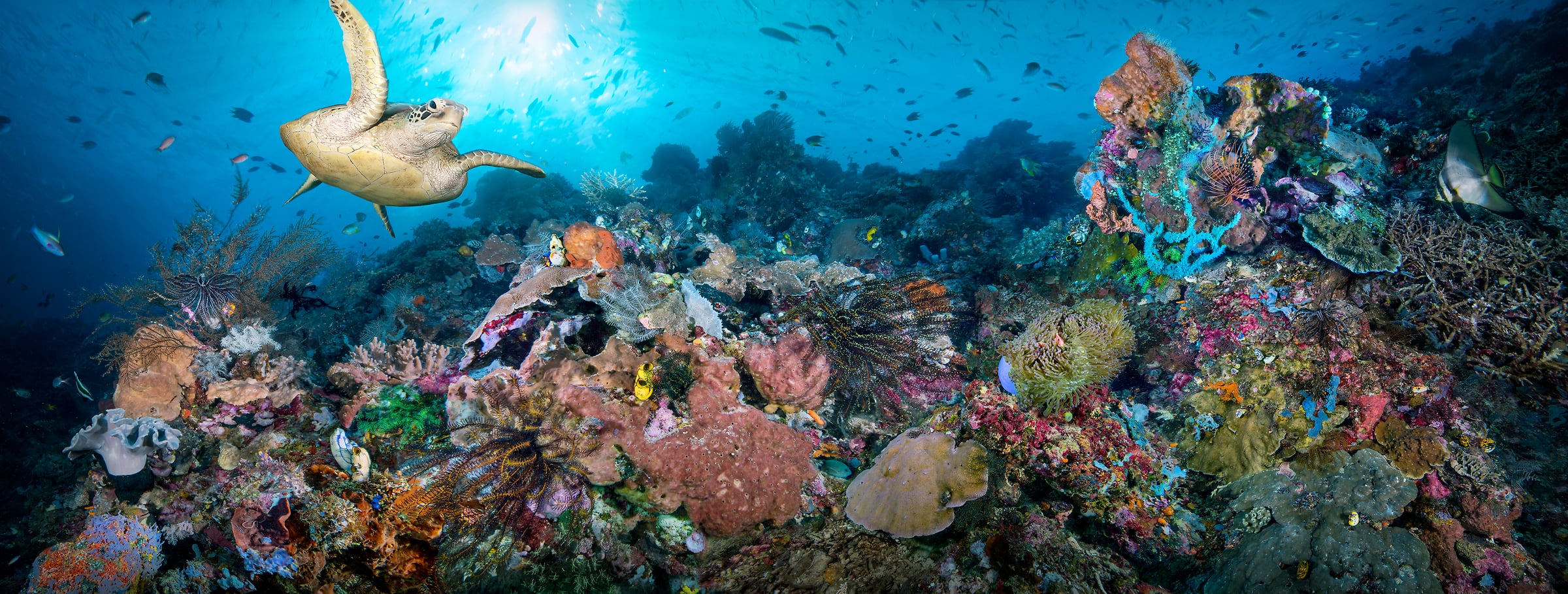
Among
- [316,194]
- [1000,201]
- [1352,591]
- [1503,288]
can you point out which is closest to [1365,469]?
[1352,591]

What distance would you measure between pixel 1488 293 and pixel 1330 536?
100 inches

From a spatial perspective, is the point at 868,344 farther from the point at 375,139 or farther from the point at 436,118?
the point at 375,139

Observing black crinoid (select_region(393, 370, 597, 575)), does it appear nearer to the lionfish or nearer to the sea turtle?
the sea turtle

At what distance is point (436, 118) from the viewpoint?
4.21m

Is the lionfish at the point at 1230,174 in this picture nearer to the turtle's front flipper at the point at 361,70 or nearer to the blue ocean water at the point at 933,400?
the blue ocean water at the point at 933,400

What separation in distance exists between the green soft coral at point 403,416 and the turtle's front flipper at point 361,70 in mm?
2473

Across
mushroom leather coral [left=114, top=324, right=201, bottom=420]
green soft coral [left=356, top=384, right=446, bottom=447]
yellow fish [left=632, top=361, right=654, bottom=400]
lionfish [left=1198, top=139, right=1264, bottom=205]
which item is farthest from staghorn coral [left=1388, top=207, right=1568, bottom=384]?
mushroom leather coral [left=114, top=324, right=201, bottom=420]

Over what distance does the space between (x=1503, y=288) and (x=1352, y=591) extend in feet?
9.52

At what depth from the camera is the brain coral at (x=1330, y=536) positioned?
2.93m

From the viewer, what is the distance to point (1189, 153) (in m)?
4.95

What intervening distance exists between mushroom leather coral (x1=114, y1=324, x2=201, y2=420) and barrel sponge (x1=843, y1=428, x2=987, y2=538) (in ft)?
19.8

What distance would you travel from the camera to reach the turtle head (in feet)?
13.8

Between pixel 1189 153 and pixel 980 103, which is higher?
pixel 1189 153

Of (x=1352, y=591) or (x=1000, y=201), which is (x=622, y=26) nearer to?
(x=1000, y=201)
